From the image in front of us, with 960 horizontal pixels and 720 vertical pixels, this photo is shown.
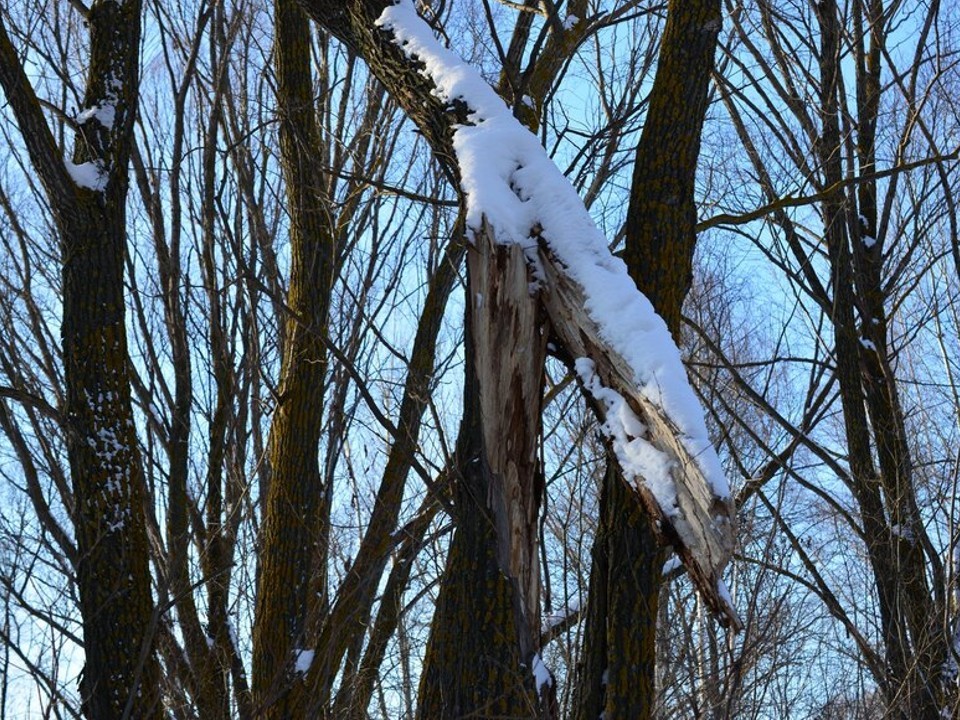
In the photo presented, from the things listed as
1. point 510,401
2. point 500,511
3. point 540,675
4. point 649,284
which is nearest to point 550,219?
point 510,401

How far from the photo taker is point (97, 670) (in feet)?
14.4

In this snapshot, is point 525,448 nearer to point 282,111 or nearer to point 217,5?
point 282,111

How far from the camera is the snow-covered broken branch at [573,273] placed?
2.40m

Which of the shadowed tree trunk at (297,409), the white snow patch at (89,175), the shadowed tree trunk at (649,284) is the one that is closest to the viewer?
the shadowed tree trunk at (649,284)

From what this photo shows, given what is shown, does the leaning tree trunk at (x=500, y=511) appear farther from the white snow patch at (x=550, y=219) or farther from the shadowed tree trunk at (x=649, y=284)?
the shadowed tree trunk at (x=649, y=284)

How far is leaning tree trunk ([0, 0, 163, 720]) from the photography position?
175 inches

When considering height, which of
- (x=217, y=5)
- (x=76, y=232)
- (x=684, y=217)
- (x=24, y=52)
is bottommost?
(x=684, y=217)

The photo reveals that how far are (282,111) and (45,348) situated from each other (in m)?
2.80

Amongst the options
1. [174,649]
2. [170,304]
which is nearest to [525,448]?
[174,649]

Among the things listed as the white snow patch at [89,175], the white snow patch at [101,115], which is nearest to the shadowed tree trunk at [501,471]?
the white snow patch at [89,175]

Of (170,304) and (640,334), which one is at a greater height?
(170,304)

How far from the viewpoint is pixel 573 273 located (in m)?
2.93

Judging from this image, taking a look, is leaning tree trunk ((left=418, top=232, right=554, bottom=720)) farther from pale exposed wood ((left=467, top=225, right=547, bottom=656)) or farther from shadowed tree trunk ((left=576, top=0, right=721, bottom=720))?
shadowed tree trunk ((left=576, top=0, right=721, bottom=720))

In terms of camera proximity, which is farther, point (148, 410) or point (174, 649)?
point (148, 410)
